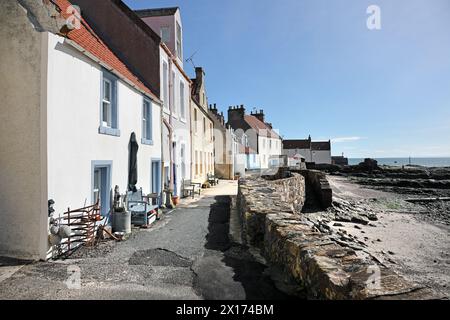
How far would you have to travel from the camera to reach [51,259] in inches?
237

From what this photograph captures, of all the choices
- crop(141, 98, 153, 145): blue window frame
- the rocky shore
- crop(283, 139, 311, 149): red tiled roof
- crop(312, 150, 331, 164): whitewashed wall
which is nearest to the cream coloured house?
crop(141, 98, 153, 145): blue window frame

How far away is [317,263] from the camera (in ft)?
12.4

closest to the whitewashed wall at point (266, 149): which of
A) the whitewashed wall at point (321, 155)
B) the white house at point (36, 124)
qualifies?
the whitewashed wall at point (321, 155)

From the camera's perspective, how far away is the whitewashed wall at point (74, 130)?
6.14 meters

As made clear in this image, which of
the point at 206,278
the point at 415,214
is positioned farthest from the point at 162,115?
the point at 415,214

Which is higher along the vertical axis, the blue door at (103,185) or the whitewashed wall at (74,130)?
the whitewashed wall at (74,130)

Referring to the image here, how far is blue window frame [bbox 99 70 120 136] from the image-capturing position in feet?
28.1

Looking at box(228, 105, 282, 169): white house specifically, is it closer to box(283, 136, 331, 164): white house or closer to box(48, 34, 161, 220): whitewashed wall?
box(283, 136, 331, 164): white house

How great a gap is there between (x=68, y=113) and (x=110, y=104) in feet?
7.40

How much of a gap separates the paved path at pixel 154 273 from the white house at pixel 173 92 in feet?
22.6

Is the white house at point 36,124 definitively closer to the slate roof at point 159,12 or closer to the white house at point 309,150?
the slate roof at point 159,12

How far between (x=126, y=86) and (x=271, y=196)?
19.7 ft
